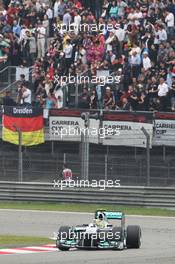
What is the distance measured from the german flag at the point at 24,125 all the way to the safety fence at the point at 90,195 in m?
1.26

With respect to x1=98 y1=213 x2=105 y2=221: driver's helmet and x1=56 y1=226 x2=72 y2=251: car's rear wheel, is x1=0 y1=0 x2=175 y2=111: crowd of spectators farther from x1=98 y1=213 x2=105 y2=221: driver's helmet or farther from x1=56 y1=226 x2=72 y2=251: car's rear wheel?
x1=56 y1=226 x2=72 y2=251: car's rear wheel

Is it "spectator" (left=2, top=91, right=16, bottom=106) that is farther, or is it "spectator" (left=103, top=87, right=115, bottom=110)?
"spectator" (left=2, top=91, right=16, bottom=106)

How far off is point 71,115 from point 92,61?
352 centimetres

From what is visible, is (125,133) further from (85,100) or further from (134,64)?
(134,64)

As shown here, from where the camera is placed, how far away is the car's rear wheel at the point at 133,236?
15.5m

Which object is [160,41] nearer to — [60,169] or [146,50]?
[146,50]

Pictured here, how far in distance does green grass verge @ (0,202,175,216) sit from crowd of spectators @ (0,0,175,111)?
3.35 meters

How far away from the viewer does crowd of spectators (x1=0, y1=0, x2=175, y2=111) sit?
2759 centimetres

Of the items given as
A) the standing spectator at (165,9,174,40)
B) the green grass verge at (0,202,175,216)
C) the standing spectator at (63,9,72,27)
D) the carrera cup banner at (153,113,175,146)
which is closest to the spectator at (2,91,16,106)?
the standing spectator at (63,9,72,27)

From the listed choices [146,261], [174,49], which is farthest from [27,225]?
[174,49]

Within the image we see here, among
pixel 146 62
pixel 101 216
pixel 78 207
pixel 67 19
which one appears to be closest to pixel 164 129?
pixel 78 207

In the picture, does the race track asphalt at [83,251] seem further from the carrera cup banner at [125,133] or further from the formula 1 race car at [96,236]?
the carrera cup banner at [125,133]

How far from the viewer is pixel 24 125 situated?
88.6ft

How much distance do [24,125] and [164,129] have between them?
13.2 ft
